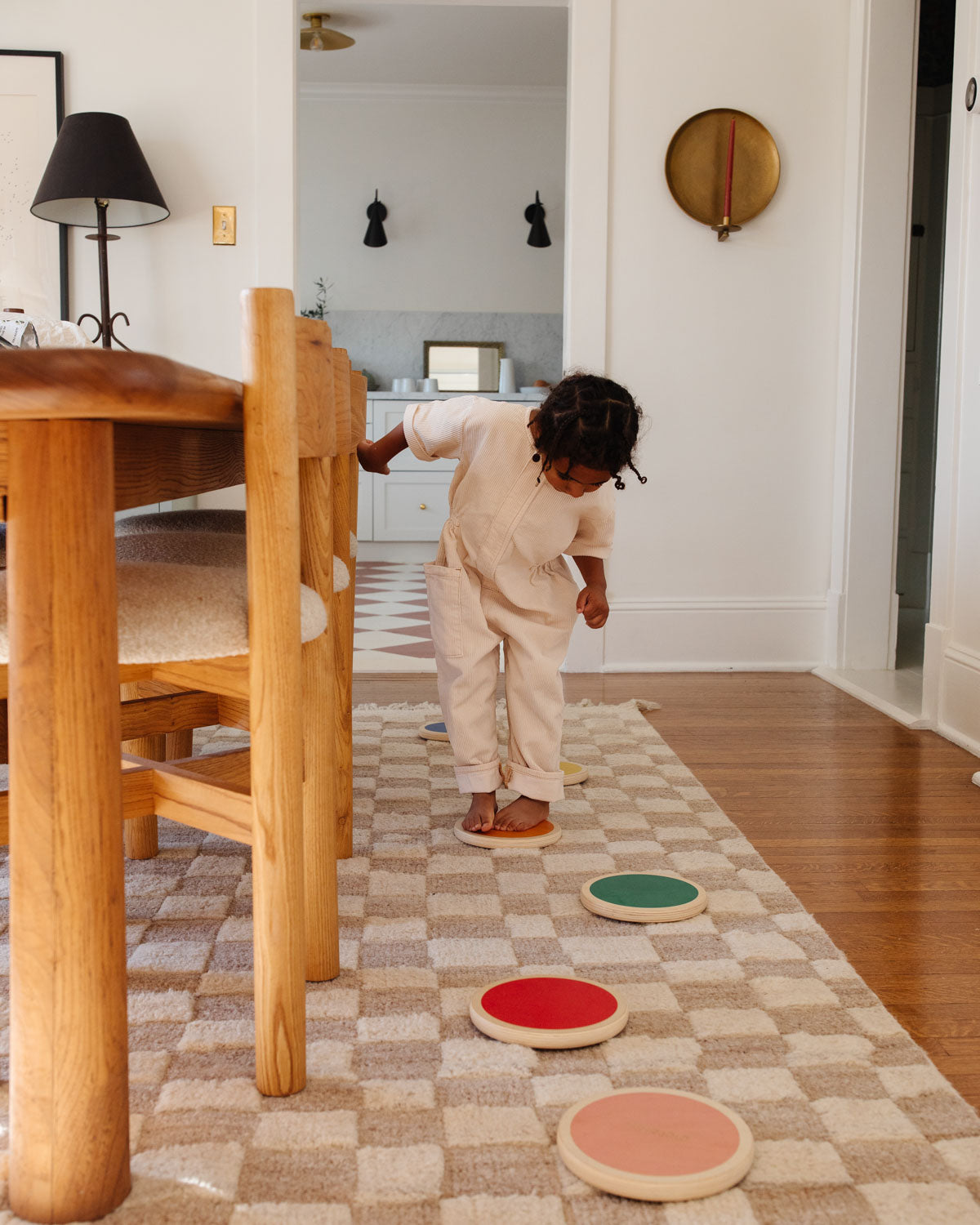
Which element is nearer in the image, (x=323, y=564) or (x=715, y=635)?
(x=323, y=564)

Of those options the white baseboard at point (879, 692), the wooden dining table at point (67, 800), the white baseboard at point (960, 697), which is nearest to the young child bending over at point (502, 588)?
the wooden dining table at point (67, 800)

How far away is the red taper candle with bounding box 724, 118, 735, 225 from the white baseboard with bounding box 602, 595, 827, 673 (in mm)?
1138

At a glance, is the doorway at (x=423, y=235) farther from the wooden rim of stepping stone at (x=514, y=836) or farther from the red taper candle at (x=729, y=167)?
the wooden rim of stepping stone at (x=514, y=836)

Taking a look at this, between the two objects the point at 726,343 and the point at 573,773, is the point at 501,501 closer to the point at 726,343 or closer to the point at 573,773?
the point at 573,773

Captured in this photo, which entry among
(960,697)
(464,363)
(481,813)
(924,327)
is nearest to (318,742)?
(481,813)

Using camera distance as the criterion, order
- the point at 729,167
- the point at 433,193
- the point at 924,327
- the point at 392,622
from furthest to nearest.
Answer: the point at 433,193 → the point at 924,327 → the point at 392,622 → the point at 729,167

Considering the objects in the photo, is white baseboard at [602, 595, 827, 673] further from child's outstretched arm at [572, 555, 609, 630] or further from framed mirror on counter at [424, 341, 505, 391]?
framed mirror on counter at [424, 341, 505, 391]

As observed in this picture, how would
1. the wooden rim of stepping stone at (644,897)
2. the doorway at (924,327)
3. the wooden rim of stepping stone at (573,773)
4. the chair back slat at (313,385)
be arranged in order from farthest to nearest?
the doorway at (924,327) < the wooden rim of stepping stone at (573,773) < the wooden rim of stepping stone at (644,897) < the chair back slat at (313,385)

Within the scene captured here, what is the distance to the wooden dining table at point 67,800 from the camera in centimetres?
82

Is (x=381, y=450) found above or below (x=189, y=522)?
above

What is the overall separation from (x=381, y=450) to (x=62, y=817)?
3.62ft

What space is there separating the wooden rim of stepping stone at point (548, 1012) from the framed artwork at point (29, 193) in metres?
2.66

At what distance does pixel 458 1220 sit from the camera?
0.88m

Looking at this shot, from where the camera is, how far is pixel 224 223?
3.22 meters
